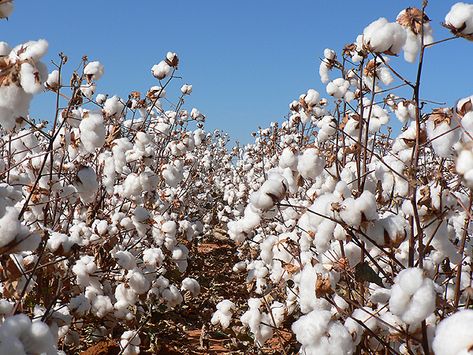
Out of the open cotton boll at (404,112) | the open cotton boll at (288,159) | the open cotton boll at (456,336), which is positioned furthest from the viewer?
the open cotton boll at (404,112)

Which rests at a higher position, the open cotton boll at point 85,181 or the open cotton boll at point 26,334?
the open cotton boll at point 85,181

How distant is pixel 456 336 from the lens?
1012mm

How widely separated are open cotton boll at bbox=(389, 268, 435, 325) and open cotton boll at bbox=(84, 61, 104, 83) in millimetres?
2077

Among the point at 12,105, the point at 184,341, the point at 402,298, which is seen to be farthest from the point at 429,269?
the point at 184,341

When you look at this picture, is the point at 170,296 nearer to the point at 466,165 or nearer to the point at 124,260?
the point at 124,260

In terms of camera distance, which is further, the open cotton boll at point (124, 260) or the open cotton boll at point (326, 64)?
the open cotton boll at point (326, 64)

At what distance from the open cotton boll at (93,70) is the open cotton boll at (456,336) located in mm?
2361

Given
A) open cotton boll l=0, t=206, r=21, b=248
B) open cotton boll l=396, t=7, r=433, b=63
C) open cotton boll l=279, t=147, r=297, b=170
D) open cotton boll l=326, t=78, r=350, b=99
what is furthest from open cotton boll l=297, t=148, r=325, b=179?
open cotton boll l=0, t=206, r=21, b=248

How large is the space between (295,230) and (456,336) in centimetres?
248

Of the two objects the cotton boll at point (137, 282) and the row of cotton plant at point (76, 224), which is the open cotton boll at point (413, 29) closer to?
the row of cotton plant at point (76, 224)

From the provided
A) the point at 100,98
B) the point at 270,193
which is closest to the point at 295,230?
the point at 270,193

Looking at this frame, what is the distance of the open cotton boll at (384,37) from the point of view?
1.83 metres

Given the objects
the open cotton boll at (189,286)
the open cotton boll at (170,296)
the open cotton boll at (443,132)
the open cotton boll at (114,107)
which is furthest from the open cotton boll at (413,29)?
the open cotton boll at (189,286)

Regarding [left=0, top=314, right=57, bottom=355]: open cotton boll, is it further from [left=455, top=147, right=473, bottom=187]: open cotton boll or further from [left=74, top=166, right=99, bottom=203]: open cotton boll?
[left=455, top=147, right=473, bottom=187]: open cotton boll
